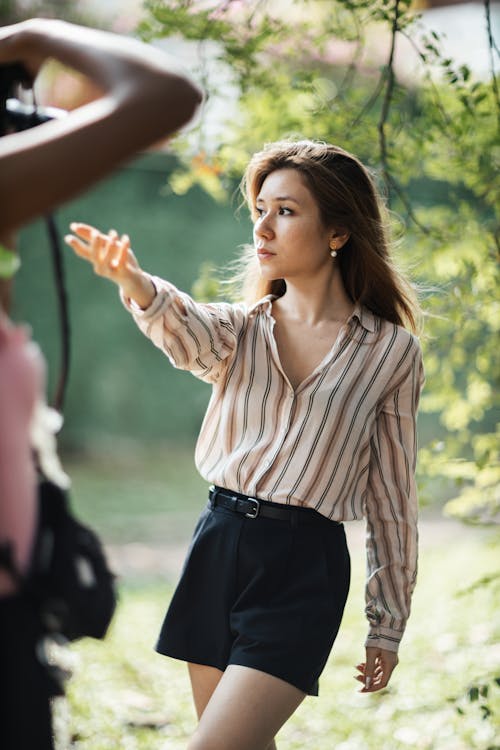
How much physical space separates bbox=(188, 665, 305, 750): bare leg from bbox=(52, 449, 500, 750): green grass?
0.76 metres

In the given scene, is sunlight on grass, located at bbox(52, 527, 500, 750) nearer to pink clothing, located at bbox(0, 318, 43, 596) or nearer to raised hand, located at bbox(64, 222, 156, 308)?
raised hand, located at bbox(64, 222, 156, 308)

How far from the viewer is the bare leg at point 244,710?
208cm

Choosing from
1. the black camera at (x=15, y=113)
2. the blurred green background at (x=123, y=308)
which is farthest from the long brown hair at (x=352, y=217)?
the blurred green background at (x=123, y=308)

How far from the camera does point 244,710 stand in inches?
82.4

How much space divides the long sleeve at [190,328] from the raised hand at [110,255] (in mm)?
110

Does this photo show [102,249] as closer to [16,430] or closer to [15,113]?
[15,113]

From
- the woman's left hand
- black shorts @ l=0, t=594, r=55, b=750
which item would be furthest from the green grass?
black shorts @ l=0, t=594, r=55, b=750

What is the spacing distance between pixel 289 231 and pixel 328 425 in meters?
0.47

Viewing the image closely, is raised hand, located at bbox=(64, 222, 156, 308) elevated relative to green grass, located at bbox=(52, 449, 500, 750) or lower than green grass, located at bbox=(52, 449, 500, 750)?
elevated

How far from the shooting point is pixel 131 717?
3834 millimetres

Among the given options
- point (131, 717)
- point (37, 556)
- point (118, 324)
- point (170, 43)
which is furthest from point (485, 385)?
point (170, 43)

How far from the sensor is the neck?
248 centimetres

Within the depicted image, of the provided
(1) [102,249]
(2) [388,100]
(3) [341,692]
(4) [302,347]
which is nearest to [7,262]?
(1) [102,249]

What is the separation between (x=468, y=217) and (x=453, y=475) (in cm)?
98
